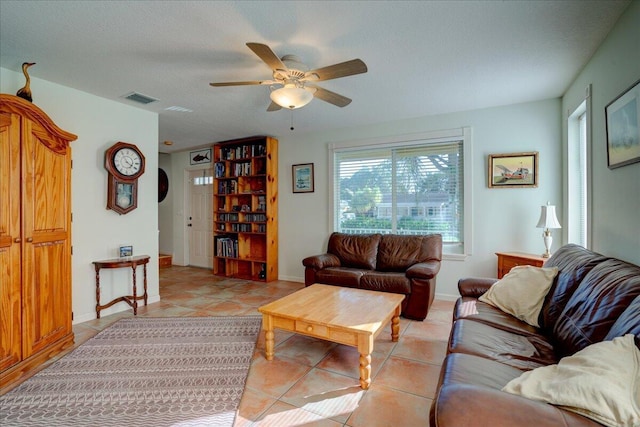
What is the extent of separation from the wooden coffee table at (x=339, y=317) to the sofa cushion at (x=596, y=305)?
1.03m

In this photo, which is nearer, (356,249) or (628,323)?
(628,323)

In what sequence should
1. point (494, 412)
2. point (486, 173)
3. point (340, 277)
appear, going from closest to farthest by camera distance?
point (494, 412)
point (340, 277)
point (486, 173)

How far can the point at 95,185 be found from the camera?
3.32 metres

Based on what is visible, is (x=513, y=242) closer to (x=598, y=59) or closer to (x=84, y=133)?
(x=598, y=59)

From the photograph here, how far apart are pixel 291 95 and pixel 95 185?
2554mm

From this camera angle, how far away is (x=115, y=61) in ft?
8.25

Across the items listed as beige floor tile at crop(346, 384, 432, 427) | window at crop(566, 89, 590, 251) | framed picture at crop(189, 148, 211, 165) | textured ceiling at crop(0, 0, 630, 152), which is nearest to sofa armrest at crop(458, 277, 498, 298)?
beige floor tile at crop(346, 384, 432, 427)

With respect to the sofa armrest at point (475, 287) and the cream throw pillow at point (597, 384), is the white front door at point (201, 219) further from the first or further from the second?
the cream throw pillow at point (597, 384)

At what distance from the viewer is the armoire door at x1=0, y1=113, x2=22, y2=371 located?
6.71 ft

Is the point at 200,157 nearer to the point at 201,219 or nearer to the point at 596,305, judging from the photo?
the point at 201,219

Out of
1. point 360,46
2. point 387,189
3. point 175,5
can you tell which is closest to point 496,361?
point 360,46

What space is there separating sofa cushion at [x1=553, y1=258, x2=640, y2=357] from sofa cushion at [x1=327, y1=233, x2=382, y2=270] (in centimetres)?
235

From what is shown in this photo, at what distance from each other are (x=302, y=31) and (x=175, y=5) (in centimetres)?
80

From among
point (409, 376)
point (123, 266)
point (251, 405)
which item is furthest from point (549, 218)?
point (123, 266)
